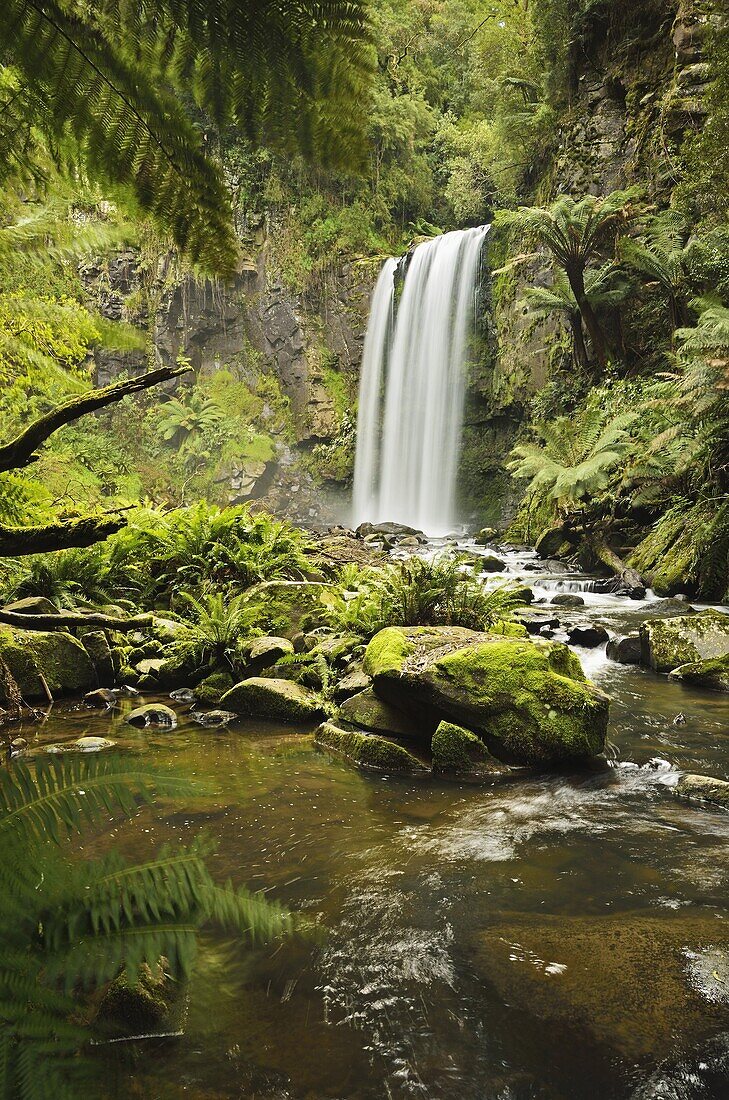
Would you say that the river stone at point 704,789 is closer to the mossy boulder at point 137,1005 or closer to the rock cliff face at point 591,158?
the mossy boulder at point 137,1005

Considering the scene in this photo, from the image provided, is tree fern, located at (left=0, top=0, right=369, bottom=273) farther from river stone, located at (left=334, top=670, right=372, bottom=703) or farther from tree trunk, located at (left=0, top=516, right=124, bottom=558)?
river stone, located at (left=334, top=670, right=372, bottom=703)

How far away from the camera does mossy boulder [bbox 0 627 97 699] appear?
537cm

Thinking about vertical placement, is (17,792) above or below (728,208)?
below

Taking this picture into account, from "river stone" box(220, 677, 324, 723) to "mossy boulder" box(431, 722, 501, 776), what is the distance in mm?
1323

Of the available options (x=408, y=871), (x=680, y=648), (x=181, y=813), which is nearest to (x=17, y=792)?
(x=408, y=871)

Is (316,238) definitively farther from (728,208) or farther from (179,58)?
(179,58)

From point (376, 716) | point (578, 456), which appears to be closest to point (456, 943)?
point (376, 716)

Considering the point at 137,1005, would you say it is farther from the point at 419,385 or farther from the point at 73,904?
the point at 419,385

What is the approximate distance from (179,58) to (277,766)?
12.0 ft

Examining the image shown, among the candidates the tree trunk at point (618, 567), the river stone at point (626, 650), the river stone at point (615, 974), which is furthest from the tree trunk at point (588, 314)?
the river stone at point (615, 974)

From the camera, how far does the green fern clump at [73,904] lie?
768 millimetres

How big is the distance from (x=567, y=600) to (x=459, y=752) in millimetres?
5704

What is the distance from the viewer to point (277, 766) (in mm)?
3992

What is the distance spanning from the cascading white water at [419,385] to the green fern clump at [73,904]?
67.1 feet
